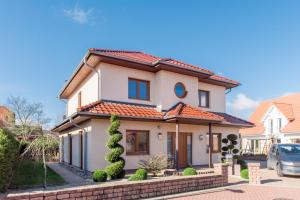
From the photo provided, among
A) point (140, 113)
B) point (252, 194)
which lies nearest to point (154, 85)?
point (140, 113)

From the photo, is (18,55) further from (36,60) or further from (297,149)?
(297,149)

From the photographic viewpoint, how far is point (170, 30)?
52.5ft

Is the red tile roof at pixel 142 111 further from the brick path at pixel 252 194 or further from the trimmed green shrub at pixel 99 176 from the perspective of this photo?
the brick path at pixel 252 194

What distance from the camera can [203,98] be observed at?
18641 mm

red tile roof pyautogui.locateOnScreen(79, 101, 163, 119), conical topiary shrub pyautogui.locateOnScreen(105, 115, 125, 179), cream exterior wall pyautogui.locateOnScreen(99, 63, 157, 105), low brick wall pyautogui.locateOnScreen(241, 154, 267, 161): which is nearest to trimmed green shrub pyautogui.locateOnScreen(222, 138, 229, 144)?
red tile roof pyautogui.locateOnScreen(79, 101, 163, 119)

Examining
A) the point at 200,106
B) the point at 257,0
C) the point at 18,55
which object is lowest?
the point at 200,106

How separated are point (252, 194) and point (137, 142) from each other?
6.89 meters

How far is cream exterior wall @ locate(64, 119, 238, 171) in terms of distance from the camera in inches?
505

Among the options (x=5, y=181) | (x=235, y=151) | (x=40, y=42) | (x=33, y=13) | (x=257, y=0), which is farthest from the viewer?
(x=235, y=151)

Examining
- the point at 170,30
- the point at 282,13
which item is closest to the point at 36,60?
the point at 170,30

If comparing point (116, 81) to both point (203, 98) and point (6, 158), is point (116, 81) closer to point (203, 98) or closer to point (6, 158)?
point (6, 158)

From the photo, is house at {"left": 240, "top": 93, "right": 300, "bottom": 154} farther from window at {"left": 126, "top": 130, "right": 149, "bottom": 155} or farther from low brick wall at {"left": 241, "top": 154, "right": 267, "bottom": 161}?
window at {"left": 126, "top": 130, "right": 149, "bottom": 155}

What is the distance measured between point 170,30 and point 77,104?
881 cm

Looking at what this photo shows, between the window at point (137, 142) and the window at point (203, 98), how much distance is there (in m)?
5.69
